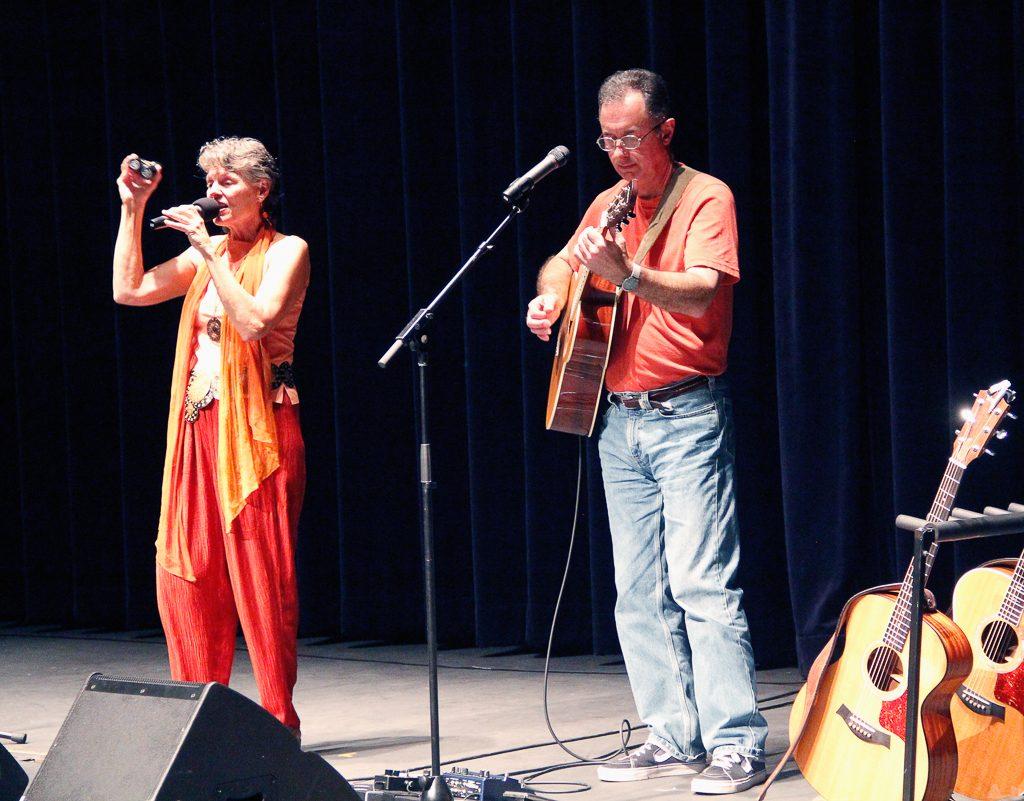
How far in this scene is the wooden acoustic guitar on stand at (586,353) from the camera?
307 cm

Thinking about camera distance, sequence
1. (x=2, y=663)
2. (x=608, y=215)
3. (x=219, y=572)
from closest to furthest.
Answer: (x=608, y=215) < (x=219, y=572) < (x=2, y=663)

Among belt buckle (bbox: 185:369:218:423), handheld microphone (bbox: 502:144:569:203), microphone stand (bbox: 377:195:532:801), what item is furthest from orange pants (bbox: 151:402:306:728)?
handheld microphone (bbox: 502:144:569:203)

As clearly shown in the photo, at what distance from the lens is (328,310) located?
542cm

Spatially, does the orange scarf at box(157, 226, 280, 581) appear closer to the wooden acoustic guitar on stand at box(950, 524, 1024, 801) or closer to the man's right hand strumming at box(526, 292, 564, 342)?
the man's right hand strumming at box(526, 292, 564, 342)

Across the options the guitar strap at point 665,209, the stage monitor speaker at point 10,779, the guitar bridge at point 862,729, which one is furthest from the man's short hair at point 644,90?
the stage monitor speaker at point 10,779

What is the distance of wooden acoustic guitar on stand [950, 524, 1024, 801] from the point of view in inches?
106

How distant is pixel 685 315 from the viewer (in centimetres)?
297

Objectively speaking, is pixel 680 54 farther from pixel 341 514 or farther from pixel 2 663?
pixel 2 663

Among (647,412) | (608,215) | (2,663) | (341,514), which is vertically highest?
(608,215)

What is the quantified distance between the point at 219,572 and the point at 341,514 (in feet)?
6.33

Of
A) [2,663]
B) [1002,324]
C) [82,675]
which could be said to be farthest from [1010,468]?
[2,663]

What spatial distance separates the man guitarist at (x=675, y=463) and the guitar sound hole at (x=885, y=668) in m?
0.31

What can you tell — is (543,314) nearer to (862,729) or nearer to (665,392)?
(665,392)

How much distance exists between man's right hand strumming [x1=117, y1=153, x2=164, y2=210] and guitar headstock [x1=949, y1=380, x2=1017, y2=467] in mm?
1932
